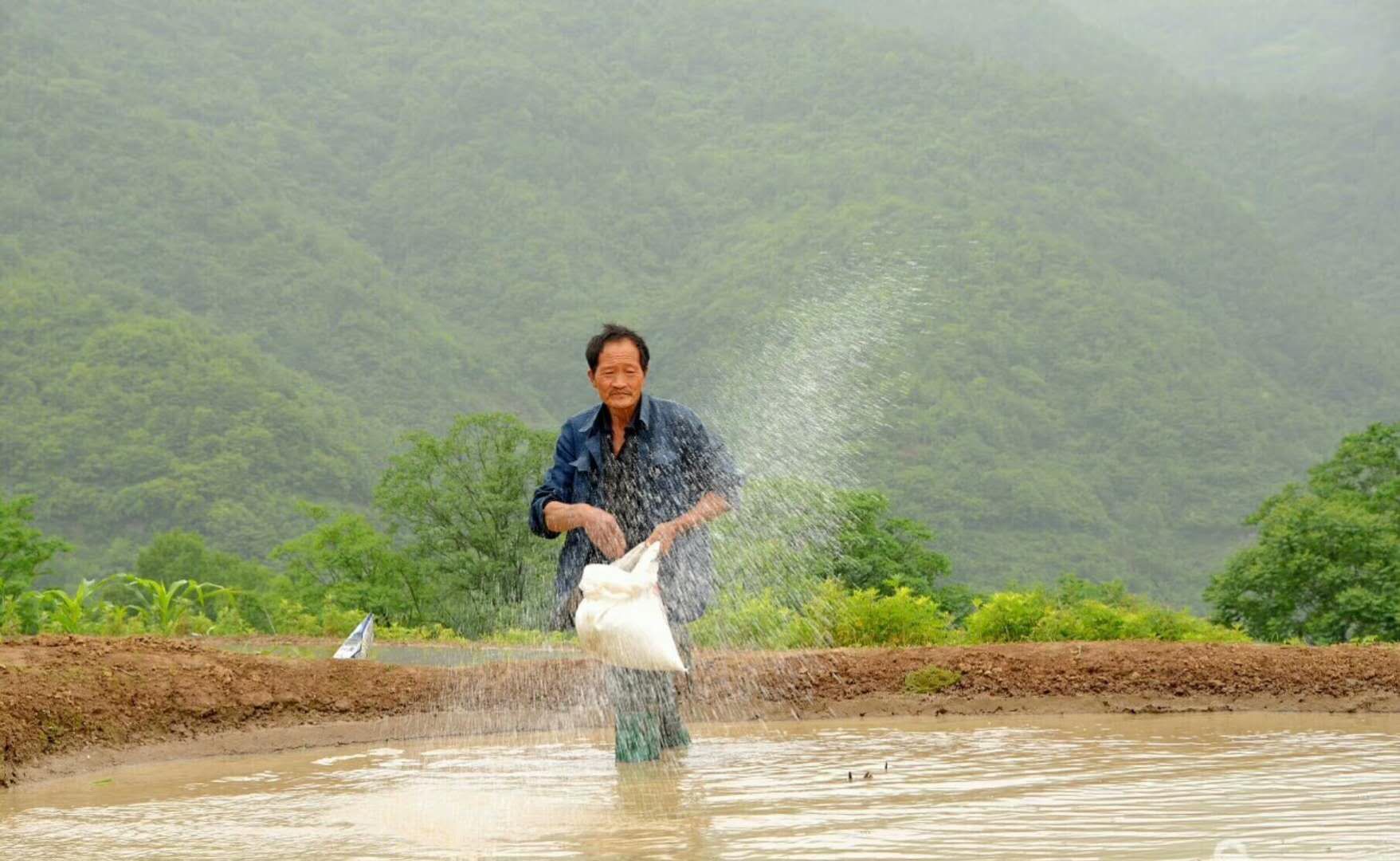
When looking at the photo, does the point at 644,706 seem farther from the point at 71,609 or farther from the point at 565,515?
the point at 71,609

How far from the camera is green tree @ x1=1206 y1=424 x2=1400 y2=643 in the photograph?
19109mm

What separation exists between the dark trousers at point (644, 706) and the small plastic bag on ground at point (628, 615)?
299mm

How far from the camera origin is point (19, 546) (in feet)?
60.4

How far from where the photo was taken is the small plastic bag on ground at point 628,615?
579cm

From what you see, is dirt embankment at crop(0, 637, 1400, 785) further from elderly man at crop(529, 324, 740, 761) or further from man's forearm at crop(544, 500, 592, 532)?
man's forearm at crop(544, 500, 592, 532)

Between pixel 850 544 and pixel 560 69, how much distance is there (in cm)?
10982

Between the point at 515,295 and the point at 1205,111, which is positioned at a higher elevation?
the point at 1205,111

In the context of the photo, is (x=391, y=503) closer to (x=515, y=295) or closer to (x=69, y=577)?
(x=69, y=577)

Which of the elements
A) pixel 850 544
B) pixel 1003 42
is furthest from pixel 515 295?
pixel 850 544

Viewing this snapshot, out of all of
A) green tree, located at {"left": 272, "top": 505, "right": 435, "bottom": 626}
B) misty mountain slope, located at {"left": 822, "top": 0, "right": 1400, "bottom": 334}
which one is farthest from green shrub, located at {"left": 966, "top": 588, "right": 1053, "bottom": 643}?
misty mountain slope, located at {"left": 822, "top": 0, "right": 1400, "bottom": 334}

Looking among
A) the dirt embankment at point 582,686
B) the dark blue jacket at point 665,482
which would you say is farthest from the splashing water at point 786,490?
the dirt embankment at point 582,686

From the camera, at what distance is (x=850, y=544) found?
2448cm

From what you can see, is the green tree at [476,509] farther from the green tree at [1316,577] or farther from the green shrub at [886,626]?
the green shrub at [886,626]

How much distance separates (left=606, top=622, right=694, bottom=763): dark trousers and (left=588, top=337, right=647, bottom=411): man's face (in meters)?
0.96
